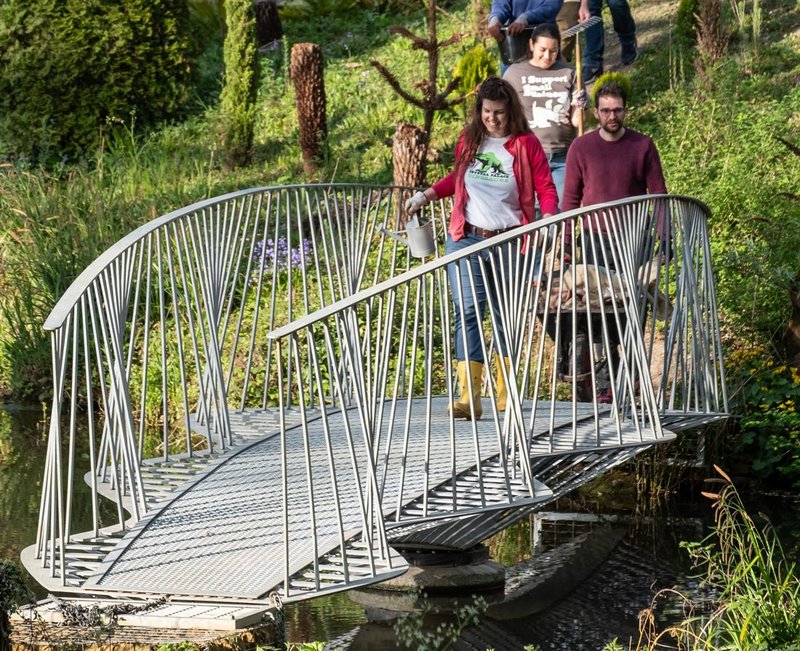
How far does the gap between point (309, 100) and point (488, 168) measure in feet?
27.3

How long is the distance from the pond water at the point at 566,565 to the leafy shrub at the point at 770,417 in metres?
0.25

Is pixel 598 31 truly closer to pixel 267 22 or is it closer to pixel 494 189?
pixel 494 189

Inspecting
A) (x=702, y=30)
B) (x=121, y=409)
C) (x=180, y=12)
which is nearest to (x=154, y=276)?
(x=180, y=12)

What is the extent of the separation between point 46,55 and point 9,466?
7428 mm

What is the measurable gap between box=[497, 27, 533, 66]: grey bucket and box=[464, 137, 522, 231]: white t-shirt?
3974 mm

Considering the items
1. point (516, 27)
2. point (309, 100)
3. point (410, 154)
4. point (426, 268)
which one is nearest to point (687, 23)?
point (309, 100)

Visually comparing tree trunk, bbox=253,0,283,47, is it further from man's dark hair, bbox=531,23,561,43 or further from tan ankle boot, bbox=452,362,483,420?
tan ankle boot, bbox=452,362,483,420

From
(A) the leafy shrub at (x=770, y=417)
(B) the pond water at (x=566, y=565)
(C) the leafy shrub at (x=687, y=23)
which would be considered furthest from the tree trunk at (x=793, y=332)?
(C) the leafy shrub at (x=687, y=23)

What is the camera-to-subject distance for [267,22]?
20.6 metres

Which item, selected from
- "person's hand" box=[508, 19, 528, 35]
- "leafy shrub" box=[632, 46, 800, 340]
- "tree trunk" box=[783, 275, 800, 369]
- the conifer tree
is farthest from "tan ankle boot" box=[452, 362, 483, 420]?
the conifer tree

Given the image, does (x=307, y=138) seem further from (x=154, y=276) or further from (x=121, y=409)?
(x=121, y=409)

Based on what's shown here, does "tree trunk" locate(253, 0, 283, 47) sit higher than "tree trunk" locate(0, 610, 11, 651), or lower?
higher

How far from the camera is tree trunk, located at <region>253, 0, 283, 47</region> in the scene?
20.5 metres

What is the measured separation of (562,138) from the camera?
983 cm
